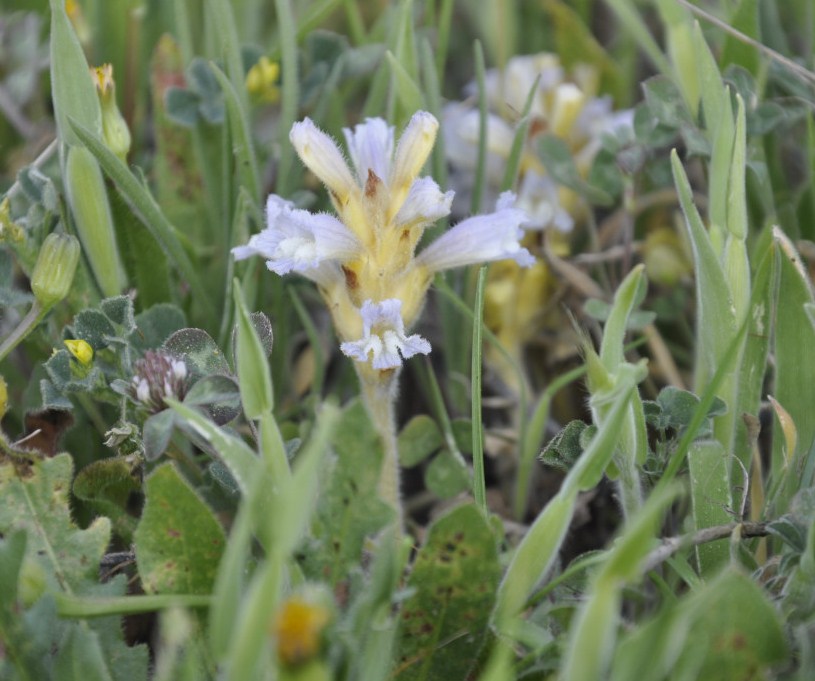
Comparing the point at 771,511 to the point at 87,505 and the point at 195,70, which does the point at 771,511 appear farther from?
the point at 195,70

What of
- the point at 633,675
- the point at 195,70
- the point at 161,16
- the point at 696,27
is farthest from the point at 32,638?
the point at 161,16

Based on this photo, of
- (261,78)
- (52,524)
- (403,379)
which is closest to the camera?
(52,524)

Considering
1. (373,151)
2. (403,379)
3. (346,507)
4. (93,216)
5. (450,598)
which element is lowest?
(403,379)

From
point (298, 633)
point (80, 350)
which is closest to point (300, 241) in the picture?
point (80, 350)

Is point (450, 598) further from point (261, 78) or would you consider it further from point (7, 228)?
point (261, 78)

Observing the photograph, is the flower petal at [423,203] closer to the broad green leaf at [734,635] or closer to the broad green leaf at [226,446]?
the broad green leaf at [226,446]
